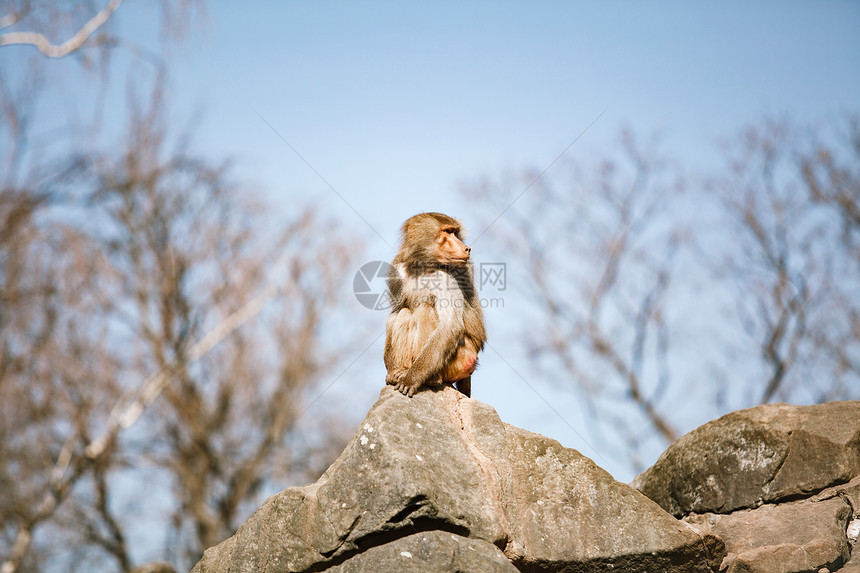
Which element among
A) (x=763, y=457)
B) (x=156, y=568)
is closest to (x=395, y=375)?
(x=763, y=457)

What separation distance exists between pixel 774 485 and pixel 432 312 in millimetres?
2762

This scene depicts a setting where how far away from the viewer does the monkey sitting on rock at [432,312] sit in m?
5.44

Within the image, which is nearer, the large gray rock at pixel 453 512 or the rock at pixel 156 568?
the large gray rock at pixel 453 512

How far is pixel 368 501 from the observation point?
4562 millimetres

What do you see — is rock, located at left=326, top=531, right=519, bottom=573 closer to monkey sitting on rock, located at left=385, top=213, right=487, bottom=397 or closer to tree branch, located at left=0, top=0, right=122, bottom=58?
monkey sitting on rock, located at left=385, top=213, right=487, bottom=397

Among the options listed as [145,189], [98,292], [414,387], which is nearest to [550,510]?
[414,387]

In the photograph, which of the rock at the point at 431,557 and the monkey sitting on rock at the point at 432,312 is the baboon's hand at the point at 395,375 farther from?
the rock at the point at 431,557

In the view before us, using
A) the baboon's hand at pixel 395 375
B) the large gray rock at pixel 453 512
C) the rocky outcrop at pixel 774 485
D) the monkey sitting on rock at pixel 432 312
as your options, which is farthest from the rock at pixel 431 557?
the rocky outcrop at pixel 774 485

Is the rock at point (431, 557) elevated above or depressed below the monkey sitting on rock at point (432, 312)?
below

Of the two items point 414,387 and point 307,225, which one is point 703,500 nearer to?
point 414,387

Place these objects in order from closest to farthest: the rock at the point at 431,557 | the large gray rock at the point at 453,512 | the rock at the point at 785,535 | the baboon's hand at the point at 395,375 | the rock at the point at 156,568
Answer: the rock at the point at 431,557, the large gray rock at the point at 453,512, the rock at the point at 785,535, the baboon's hand at the point at 395,375, the rock at the point at 156,568

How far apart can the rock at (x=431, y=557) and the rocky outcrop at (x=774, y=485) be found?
1.58 meters

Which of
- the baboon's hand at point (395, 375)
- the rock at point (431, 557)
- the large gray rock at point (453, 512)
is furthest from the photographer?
the baboon's hand at point (395, 375)

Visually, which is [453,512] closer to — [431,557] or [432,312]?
[431,557]
